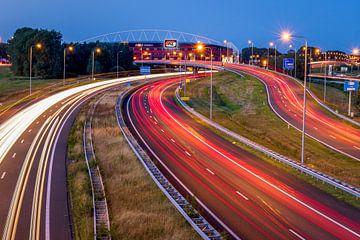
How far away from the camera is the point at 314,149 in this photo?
161ft

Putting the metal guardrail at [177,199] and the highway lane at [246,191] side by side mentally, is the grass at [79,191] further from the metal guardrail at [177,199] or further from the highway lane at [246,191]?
the highway lane at [246,191]

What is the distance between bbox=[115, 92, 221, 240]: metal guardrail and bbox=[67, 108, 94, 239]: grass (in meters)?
4.36

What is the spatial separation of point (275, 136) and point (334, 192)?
2845 centimetres

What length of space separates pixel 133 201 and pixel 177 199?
8.59 feet

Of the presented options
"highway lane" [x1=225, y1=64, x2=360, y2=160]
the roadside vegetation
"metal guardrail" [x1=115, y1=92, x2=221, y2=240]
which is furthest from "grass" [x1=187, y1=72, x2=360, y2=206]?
the roadside vegetation

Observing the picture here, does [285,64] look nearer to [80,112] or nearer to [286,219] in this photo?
[80,112]

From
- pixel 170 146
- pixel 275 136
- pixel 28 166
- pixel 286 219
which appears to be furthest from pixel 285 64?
pixel 286 219

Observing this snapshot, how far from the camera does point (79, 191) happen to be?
29234 mm

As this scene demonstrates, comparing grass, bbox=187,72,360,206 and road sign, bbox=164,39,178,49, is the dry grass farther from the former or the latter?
road sign, bbox=164,39,178,49

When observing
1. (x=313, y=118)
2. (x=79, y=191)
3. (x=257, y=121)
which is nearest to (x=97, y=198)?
(x=79, y=191)

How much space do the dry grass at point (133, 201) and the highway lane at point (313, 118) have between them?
23.0m

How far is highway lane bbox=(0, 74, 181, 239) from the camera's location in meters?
23.3

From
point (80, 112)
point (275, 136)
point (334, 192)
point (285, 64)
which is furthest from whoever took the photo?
point (285, 64)

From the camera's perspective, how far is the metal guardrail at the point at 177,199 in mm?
20703
